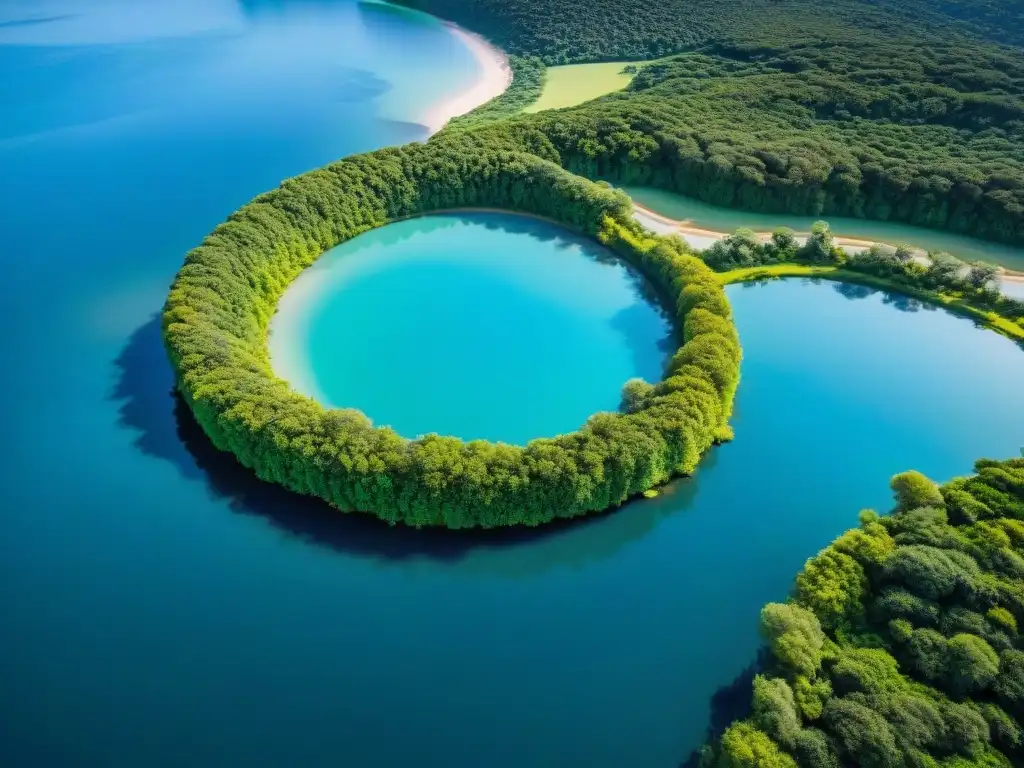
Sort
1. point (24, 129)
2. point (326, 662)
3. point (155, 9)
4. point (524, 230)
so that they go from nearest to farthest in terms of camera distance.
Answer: point (326, 662)
point (524, 230)
point (24, 129)
point (155, 9)

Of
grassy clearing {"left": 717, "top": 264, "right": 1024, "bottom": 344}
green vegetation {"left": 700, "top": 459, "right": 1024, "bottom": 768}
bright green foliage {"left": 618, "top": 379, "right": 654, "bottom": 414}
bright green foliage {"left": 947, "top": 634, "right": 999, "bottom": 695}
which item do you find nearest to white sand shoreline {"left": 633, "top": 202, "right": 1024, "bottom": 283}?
grassy clearing {"left": 717, "top": 264, "right": 1024, "bottom": 344}

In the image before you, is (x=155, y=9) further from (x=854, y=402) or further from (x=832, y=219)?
(x=854, y=402)

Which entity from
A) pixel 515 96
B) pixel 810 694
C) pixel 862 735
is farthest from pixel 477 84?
pixel 862 735

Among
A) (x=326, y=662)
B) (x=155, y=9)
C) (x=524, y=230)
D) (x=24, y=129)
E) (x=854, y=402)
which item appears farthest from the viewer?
(x=155, y=9)

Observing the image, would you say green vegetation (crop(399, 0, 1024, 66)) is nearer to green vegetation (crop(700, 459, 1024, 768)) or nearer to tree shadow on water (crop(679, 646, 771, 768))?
green vegetation (crop(700, 459, 1024, 768))

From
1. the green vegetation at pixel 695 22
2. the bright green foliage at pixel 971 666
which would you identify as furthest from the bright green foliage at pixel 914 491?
the green vegetation at pixel 695 22

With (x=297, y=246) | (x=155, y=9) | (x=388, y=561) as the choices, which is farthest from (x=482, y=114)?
(x=155, y=9)
